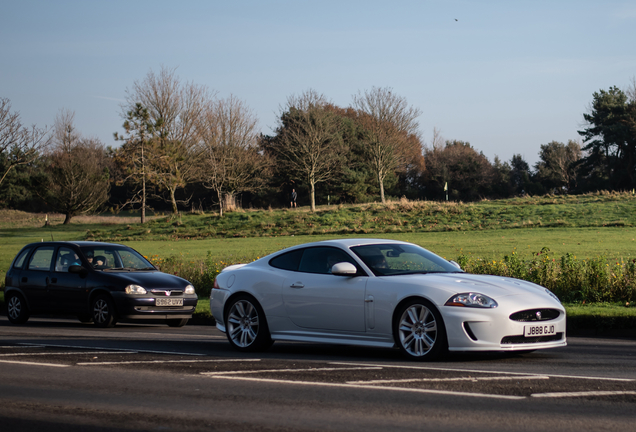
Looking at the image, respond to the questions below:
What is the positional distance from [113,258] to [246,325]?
19.8 ft

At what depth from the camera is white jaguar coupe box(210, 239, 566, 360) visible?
7.73m

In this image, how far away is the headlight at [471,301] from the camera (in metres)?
7.71

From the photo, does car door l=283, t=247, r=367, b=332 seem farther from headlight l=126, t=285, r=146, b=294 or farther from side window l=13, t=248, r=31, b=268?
side window l=13, t=248, r=31, b=268

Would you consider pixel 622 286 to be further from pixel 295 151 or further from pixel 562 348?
pixel 295 151

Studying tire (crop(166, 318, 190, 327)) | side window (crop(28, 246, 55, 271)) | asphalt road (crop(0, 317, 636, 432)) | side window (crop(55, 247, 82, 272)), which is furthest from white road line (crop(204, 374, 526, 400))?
side window (crop(28, 246, 55, 271))

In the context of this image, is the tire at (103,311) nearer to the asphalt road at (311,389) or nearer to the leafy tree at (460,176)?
the asphalt road at (311,389)

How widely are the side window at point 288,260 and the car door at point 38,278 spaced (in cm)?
698

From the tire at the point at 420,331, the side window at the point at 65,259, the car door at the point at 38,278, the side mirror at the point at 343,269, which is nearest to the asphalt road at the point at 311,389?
the tire at the point at 420,331

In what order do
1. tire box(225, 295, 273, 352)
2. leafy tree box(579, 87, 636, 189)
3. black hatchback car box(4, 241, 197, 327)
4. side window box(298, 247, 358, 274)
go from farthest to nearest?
leafy tree box(579, 87, 636, 189) → black hatchback car box(4, 241, 197, 327) → tire box(225, 295, 273, 352) → side window box(298, 247, 358, 274)

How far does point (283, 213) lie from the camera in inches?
2098

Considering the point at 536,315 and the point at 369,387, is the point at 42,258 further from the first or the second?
the point at 536,315

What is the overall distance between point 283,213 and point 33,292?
127 ft

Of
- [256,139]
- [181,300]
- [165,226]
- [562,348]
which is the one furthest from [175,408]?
[256,139]

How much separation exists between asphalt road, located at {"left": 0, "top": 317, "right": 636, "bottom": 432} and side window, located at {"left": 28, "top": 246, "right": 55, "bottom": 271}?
4.87 m
